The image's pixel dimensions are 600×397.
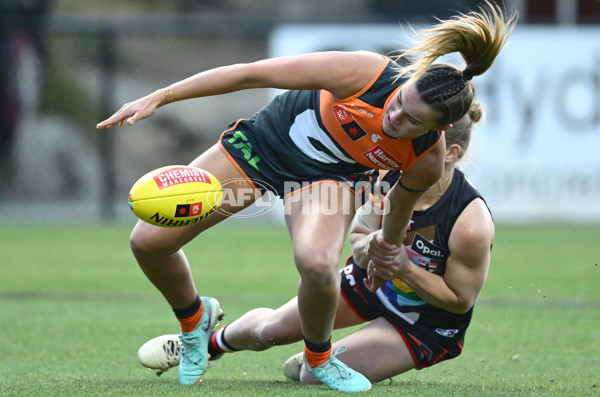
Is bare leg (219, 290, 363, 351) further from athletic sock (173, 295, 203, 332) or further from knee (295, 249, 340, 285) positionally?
knee (295, 249, 340, 285)

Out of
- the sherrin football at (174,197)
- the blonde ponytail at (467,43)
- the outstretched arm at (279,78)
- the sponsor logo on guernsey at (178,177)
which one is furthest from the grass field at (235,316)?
the blonde ponytail at (467,43)

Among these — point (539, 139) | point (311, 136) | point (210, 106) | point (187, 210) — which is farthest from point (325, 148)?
point (210, 106)

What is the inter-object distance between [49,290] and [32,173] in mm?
7767

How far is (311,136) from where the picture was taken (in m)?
3.85

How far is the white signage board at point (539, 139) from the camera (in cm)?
1198

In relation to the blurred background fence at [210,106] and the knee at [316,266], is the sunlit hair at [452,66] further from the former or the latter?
the blurred background fence at [210,106]

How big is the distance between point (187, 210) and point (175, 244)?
35 centimetres

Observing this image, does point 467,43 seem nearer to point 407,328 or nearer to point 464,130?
point 464,130

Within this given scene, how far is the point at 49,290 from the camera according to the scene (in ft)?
23.4

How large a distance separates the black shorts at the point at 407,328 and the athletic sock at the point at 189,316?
70 cm

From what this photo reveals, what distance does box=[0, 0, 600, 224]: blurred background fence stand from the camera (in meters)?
12.0

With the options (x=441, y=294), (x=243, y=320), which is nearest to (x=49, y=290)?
(x=243, y=320)

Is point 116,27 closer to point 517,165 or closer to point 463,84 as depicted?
point 517,165

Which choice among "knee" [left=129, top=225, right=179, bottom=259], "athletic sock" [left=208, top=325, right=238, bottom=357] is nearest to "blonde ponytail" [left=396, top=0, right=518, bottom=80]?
"knee" [left=129, top=225, right=179, bottom=259]
